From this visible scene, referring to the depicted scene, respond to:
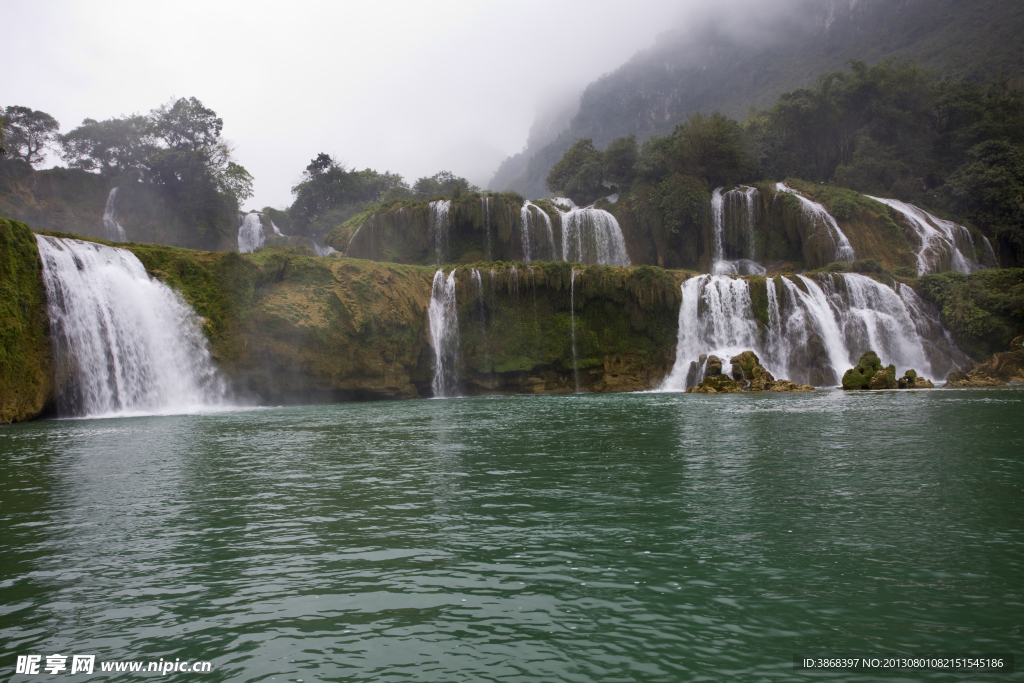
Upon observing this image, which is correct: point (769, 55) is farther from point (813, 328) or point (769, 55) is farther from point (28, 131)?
point (28, 131)

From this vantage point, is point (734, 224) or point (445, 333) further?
point (734, 224)

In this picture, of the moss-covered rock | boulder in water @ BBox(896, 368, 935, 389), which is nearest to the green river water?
the moss-covered rock

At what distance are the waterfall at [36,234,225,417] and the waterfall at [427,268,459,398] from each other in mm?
10415

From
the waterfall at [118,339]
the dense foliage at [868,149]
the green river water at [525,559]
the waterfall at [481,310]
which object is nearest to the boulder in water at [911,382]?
the green river water at [525,559]

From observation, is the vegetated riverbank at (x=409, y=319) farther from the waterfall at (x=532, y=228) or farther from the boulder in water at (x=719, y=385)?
the waterfall at (x=532, y=228)

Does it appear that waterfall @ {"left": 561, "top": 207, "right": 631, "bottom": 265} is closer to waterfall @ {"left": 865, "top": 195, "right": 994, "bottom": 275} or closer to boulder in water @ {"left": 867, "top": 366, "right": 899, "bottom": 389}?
waterfall @ {"left": 865, "top": 195, "right": 994, "bottom": 275}

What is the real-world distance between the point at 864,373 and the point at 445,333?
19315mm

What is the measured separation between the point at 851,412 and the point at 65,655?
57.5 feet

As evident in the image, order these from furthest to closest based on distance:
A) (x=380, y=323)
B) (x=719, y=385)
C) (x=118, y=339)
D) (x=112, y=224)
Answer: (x=112, y=224) → (x=380, y=323) → (x=719, y=385) → (x=118, y=339)

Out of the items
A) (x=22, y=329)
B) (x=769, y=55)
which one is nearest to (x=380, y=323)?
(x=22, y=329)

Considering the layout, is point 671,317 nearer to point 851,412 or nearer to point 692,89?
point 851,412

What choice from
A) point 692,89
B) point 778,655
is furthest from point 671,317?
point 692,89

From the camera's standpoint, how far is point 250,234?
56.0 m

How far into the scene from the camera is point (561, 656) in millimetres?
3906
